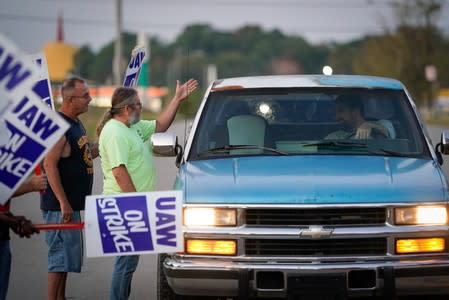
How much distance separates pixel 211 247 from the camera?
23.0ft

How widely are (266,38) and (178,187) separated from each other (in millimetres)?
192837

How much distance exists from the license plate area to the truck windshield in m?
1.26

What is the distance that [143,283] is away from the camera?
372 inches

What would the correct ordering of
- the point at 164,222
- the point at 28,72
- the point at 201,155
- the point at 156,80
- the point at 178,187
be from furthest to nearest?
the point at 156,80, the point at 201,155, the point at 178,187, the point at 164,222, the point at 28,72

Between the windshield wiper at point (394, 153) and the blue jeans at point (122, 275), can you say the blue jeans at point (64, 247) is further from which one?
the windshield wiper at point (394, 153)

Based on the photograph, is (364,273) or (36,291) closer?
(364,273)

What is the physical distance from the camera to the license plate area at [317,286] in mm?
6797

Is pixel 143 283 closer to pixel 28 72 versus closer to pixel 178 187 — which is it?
pixel 178 187

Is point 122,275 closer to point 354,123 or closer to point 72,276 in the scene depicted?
point 354,123

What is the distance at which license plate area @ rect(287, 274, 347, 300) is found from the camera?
22.3ft

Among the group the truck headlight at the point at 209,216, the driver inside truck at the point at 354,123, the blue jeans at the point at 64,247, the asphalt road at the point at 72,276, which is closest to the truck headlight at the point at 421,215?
the truck headlight at the point at 209,216

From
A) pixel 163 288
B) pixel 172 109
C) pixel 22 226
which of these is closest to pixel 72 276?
pixel 172 109

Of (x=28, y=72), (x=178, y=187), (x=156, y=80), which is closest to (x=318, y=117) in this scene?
(x=178, y=187)

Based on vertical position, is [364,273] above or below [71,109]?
below
